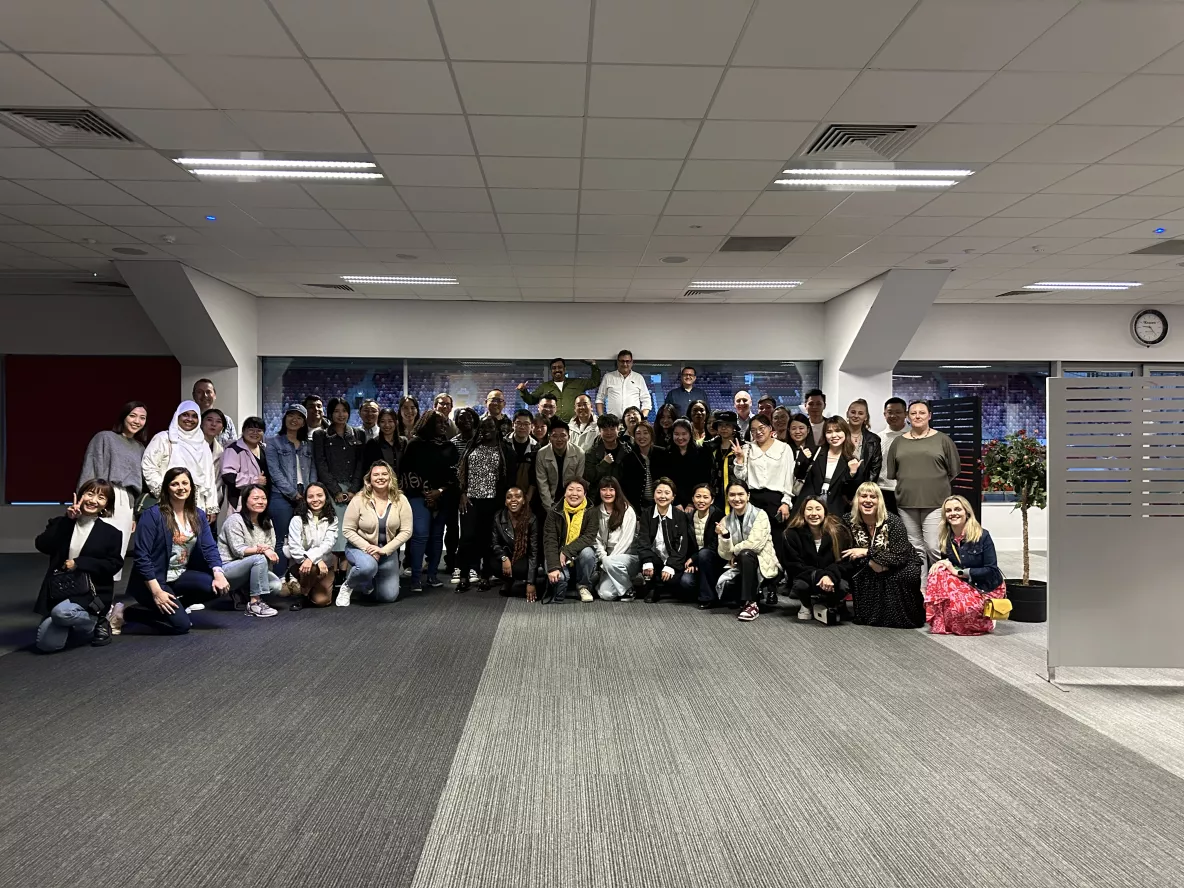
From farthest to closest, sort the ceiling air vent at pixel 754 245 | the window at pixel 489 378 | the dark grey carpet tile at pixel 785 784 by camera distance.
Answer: the window at pixel 489 378, the ceiling air vent at pixel 754 245, the dark grey carpet tile at pixel 785 784

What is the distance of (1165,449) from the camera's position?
12.8 feet

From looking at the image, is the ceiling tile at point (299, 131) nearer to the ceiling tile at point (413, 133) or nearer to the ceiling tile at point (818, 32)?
the ceiling tile at point (413, 133)

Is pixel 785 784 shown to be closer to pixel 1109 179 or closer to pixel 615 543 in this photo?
pixel 615 543

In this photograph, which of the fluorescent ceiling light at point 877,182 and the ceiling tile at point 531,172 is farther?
the fluorescent ceiling light at point 877,182

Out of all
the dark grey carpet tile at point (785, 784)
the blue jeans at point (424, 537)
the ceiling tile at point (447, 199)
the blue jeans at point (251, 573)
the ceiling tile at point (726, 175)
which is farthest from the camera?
the blue jeans at point (424, 537)

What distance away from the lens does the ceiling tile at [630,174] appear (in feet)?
15.9

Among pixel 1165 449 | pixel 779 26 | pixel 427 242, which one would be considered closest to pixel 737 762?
pixel 1165 449

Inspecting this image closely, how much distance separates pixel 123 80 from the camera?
375cm

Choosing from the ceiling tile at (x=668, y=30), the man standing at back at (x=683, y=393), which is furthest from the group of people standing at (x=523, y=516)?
the ceiling tile at (x=668, y=30)

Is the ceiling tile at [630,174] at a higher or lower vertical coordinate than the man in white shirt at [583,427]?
higher

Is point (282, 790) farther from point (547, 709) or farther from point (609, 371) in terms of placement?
point (609, 371)

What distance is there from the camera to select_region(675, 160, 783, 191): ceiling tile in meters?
4.87

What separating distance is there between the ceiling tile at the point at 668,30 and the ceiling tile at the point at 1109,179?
3106mm

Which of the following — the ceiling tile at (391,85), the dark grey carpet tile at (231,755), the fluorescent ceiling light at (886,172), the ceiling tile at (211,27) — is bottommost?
the dark grey carpet tile at (231,755)
